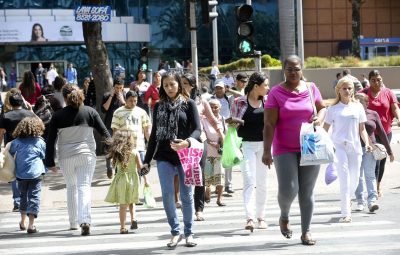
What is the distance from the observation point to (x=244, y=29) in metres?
16.0

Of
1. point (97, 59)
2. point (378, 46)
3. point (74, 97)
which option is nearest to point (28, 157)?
point (74, 97)

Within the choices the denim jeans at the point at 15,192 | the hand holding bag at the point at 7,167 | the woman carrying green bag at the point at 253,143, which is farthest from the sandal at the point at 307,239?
the denim jeans at the point at 15,192

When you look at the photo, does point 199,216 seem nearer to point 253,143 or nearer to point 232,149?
point 232,149

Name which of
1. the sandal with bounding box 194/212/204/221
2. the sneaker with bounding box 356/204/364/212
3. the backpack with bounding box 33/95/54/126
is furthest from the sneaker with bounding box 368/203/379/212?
the backpack with bounding box 33/95/54/126

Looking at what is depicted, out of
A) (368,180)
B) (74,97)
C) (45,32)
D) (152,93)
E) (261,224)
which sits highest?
(45,32)

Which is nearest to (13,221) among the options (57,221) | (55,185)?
(57,221)

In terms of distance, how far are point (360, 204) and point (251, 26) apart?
5.54m

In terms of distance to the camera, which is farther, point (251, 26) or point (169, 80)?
point (251, 26)

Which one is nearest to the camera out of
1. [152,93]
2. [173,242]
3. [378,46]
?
[173,242]

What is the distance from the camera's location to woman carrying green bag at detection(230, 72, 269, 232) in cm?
980

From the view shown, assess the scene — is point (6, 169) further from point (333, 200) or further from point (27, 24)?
point (27, 24)

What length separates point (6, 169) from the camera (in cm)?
1088

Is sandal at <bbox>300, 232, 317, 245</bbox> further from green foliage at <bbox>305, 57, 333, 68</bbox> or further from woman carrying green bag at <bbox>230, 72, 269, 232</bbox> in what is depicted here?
green foliage at <bbox>305, 57, 333, 68</bbox>

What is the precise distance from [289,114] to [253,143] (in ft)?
5.66
